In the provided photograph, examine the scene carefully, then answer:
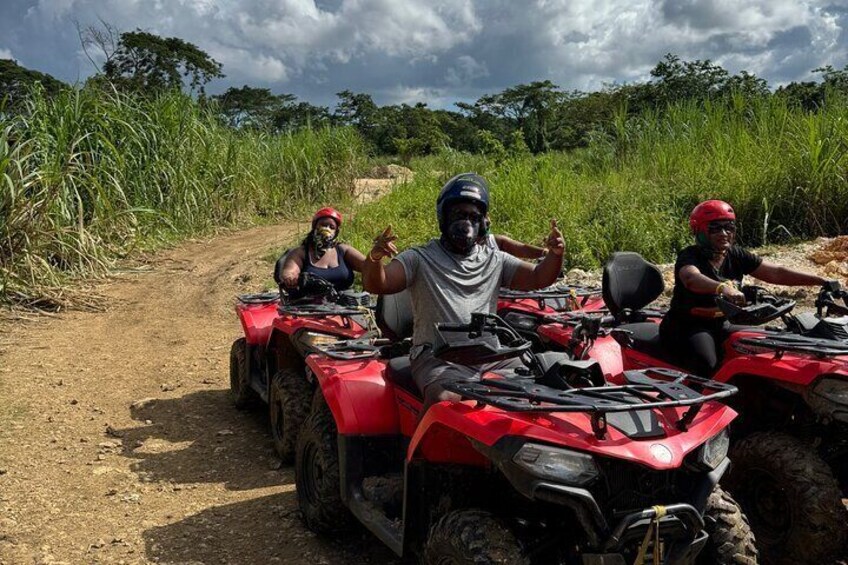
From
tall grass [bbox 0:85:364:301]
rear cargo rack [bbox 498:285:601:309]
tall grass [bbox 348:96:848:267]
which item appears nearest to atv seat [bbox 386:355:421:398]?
rear cargo rack [bbox 498:285:601:309]

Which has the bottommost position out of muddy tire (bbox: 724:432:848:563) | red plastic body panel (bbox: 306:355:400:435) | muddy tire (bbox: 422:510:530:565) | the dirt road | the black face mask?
the dirt road

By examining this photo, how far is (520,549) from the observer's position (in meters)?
2.66

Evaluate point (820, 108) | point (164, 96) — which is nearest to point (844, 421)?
point (820, 108)

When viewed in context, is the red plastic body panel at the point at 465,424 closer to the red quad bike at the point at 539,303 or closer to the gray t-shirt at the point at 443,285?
the gray t-shirt at the point at 443,285

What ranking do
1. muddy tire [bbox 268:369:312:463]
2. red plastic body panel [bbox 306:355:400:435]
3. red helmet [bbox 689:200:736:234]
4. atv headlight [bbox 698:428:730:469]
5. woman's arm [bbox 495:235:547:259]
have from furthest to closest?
woman's arm [bbox 495:235:547:259] < muddy tire [bbox 268:369:312:463] < red helmet [bbox 689:200:736:234] < red plastic body panel [bbox 306:355:400:435] < atv headlight [bbox 698:428:730:469]

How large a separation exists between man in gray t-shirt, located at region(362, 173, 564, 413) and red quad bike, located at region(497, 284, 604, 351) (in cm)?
177

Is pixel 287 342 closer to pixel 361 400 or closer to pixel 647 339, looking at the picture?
pixel 361 400

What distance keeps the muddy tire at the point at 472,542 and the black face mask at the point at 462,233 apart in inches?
56.7

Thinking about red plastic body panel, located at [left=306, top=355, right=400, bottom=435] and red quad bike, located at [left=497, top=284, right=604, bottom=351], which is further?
red quad bike, located at [left=497, top=284, right=604, bottom=351]

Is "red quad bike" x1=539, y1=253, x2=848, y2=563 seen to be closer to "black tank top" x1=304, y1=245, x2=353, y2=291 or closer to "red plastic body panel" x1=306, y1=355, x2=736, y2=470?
"red plastic body panel" x1=306, y1=355, x2=736, y2=470

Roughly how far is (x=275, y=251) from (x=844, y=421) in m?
10.1

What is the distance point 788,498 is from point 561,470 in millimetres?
1644

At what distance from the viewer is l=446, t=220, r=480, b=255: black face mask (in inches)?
152

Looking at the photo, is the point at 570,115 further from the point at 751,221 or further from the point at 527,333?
the point at 527,333
